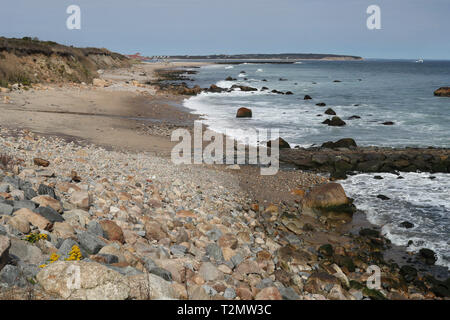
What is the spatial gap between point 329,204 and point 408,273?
271cm

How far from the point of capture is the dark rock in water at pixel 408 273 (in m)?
6.57

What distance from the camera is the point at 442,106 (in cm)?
3195

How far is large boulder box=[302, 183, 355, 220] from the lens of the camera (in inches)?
353

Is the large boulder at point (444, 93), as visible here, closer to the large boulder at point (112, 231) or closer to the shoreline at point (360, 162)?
the shoreline at point (360, 162)

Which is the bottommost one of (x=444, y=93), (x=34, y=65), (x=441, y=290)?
(x=441, y=290)

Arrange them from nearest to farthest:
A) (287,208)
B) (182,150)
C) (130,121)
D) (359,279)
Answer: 1. (359,279)
2. (287,208)
3. (182,150)
4. (130,121)

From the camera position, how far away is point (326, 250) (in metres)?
7.10

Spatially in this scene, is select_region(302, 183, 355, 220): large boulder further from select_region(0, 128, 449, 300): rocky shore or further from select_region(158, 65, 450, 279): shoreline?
select_region(158, 65, 450, 279): shoreline

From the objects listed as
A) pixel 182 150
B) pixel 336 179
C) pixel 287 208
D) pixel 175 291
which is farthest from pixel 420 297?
pixel 182 150

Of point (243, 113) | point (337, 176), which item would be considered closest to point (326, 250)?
point (337, 176)

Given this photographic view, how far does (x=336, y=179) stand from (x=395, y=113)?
18.9m

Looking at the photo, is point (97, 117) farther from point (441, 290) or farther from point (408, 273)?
point (441, 290)

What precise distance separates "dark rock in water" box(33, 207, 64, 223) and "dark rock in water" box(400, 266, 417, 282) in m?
6.32
